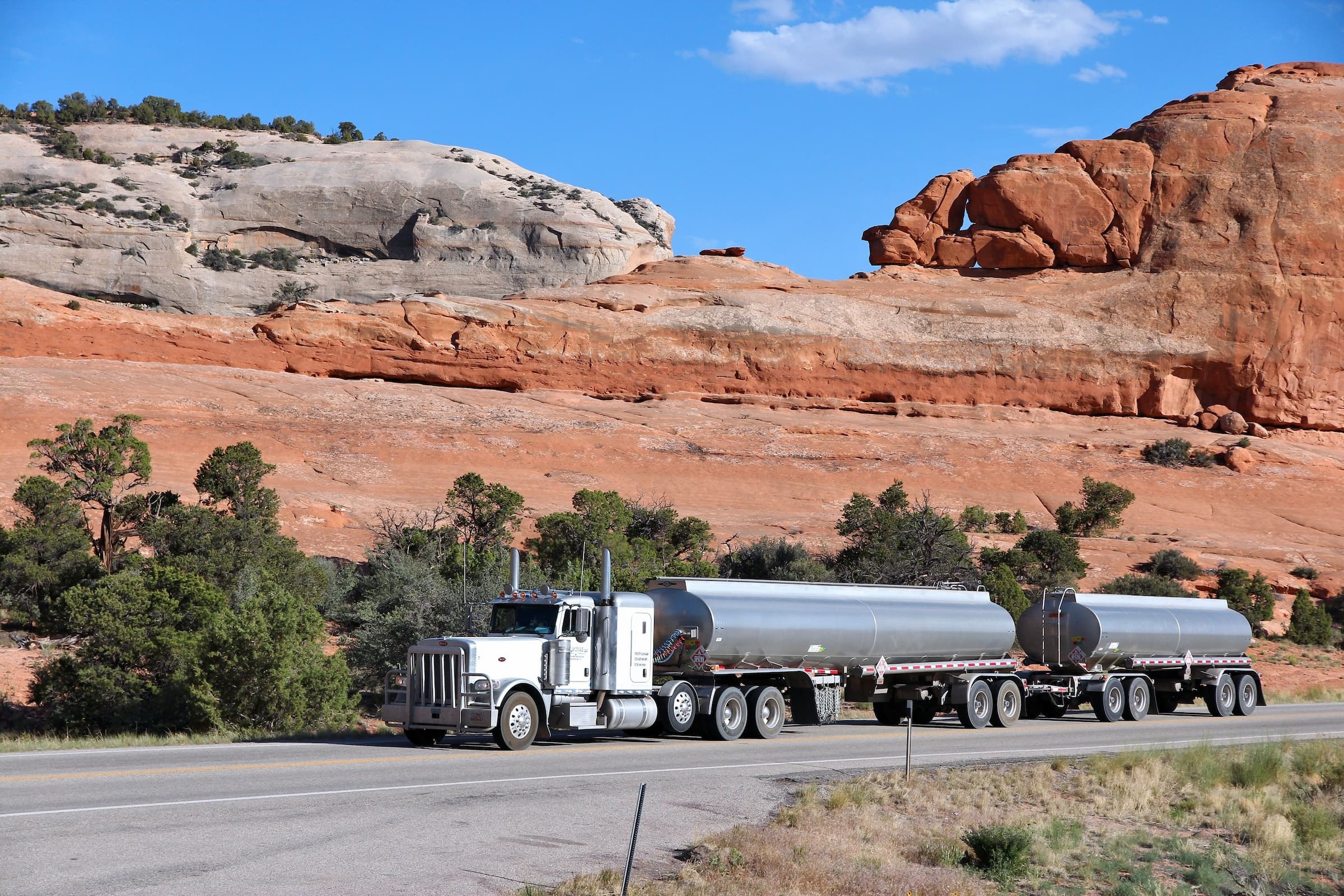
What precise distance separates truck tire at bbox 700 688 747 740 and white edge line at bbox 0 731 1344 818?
10.1 feet

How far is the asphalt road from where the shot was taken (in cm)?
929

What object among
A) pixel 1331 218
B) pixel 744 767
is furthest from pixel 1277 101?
pixel 744 767

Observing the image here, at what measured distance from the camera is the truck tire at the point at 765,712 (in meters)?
21.1

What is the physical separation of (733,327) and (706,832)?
191ft

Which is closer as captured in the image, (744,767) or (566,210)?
(744,767)

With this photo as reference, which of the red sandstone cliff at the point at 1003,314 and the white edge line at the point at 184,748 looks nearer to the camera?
the white edge line at the point at 184,748

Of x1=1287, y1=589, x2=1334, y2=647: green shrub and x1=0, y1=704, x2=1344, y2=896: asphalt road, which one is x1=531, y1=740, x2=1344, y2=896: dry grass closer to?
x1=0, y1=704, x2=1344, y2=896: asphalt road

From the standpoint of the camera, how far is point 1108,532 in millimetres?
54312

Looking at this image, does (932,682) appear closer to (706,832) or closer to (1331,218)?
(706,832)

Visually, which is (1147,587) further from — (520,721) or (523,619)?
(520,721)

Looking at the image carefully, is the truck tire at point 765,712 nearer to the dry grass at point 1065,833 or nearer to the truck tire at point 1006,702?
the dry grass at point 1065,833

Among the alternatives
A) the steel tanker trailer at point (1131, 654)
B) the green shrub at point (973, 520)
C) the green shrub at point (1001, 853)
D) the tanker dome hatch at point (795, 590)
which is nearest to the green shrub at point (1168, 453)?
the green shrub at point (973, 520)

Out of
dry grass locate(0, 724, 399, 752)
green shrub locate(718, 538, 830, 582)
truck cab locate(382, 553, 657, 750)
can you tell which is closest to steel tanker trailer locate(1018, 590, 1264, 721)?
truck cab locate(382, 553, 657, 750)

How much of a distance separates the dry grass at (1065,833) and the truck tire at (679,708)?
515cm
